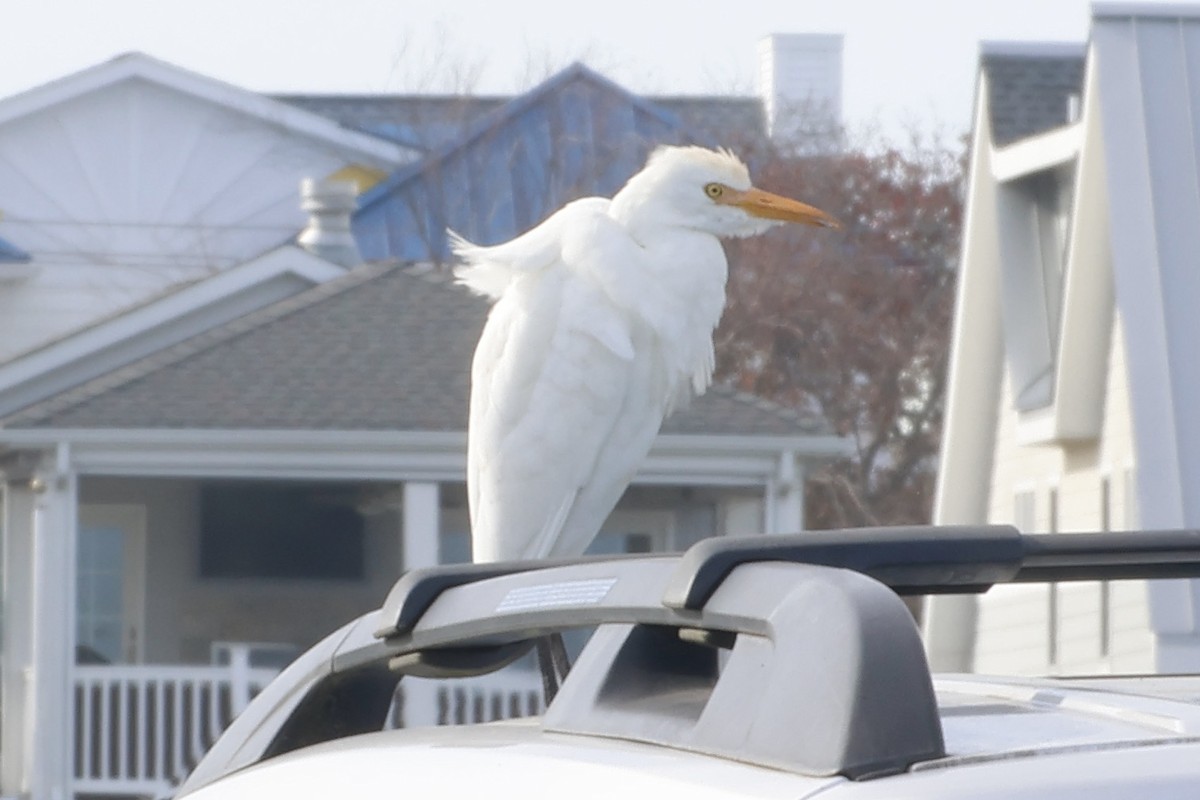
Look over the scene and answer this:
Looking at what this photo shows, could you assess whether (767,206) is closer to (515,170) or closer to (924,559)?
(924,559)

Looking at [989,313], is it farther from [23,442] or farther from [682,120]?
[682,120]

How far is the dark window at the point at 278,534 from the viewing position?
16.7 meters

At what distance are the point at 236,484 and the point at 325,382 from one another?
2905 millimetres

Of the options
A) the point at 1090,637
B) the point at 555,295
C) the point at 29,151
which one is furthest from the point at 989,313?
the point at 29,151

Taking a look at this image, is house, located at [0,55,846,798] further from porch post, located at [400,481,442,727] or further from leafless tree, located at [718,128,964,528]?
leafless tree, located at [718,128,964,528]

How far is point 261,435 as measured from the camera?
543 inches

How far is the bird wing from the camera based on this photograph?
6441 mm

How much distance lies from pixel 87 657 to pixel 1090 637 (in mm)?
7458

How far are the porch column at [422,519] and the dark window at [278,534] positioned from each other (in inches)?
102

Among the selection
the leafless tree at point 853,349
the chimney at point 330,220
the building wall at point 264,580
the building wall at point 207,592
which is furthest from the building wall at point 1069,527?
the leafless tree at point 853,349

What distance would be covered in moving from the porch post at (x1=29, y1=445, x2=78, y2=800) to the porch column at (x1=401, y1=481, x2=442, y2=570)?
2114 millimetres

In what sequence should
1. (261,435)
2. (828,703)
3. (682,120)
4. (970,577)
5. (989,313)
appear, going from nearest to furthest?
(828,703) < (970,577) < (261,435) < (989,313) < (682,120)

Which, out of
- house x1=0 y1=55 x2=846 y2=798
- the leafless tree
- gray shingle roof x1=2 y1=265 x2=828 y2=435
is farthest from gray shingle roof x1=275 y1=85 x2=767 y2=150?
gray shingle roof x1=2 y1=265 x2=828 y2=435

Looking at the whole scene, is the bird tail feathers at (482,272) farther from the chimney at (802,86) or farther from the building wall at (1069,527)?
the chimney at (802,86)
